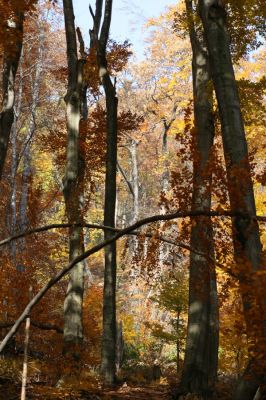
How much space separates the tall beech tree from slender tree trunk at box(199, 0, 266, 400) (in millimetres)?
3202

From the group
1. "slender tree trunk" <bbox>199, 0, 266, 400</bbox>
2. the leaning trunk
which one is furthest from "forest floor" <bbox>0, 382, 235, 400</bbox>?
"slender tree trunk" <bbox>199, 0, 266, 400</bbox>

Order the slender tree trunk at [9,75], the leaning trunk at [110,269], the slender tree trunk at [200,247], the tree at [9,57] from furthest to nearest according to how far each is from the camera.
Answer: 1. the leaning trunk at [110,269]
2. the slender tree trunk at [9,75]
3. the tree at [9,57]
4. the slender tree trunk at [200,247]

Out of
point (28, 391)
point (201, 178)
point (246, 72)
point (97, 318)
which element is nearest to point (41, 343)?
point (97, 318)

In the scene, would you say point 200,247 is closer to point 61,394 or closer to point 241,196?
point 241,196

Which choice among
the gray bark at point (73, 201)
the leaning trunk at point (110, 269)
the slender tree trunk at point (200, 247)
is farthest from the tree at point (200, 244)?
the gray bark at point (73, 201)

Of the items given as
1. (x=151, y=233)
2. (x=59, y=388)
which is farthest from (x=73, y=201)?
(x=59, y=388)

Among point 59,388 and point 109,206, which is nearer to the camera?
point 59,388

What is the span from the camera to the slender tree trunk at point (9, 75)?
7570 millimetres

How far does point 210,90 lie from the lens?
27.2ft

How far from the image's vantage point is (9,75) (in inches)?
325

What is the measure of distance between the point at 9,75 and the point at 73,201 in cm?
268

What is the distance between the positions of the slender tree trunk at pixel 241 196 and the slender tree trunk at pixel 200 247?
132 cm

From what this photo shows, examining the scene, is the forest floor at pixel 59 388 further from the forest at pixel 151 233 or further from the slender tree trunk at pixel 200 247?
the slender tree trunk at pixel 200 247

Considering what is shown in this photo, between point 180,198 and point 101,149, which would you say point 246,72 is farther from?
point 180,198
